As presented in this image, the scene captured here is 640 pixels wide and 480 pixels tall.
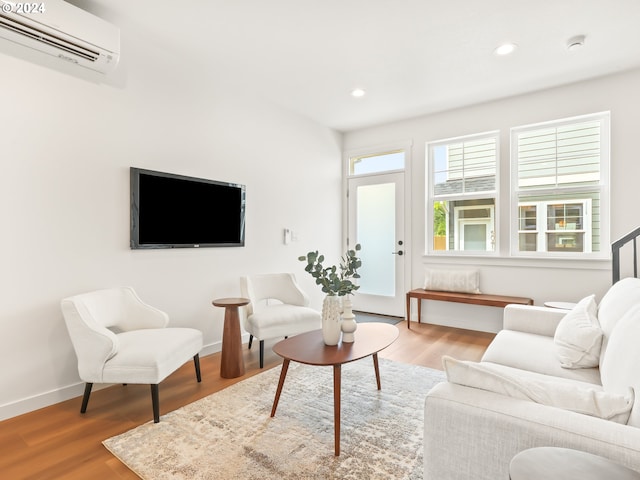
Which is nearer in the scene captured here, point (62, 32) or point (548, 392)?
point (548, 392)

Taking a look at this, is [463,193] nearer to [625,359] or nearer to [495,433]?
[625,359]

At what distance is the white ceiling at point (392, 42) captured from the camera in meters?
2.42

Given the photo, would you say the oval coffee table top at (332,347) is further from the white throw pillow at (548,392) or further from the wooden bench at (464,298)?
the wooden bench at (464,298)

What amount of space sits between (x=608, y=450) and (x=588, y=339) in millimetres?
1074

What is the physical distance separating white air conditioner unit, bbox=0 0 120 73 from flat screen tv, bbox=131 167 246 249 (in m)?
0.82

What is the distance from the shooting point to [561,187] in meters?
3.79

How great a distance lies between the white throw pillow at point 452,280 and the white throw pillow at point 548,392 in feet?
10.2

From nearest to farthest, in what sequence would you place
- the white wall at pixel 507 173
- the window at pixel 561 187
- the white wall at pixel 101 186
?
the white wall at pixel 101 186 < the white wall at pixel 507 173 < the window at pixel 561 187

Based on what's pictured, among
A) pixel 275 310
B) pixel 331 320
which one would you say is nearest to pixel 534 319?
pixel 331 320

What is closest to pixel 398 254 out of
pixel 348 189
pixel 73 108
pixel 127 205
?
pixel 348 189

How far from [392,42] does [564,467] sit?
9.71ft

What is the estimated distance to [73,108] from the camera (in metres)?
2.47

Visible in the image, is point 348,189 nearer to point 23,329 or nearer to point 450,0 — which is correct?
point 450,0

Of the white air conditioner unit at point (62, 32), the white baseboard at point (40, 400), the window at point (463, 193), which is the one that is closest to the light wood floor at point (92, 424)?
the white baseboard at point (40, 400)
